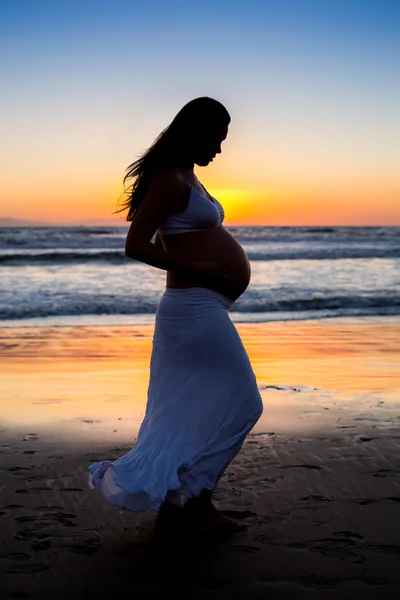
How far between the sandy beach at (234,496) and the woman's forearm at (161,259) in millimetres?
1097

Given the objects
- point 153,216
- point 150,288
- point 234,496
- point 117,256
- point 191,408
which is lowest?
point 117,256

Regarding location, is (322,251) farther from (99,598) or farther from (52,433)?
(99,598)

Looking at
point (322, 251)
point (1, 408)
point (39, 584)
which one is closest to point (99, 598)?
point (39, 584)

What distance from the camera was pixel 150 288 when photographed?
1733 centimetres

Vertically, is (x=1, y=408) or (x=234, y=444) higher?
(x=234, y=444)

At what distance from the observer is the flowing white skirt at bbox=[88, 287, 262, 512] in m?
3.18

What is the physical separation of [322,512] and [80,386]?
11.2 feet

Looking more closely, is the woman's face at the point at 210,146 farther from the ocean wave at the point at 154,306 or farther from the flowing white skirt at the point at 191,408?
the ocean wave at the point at 154,306

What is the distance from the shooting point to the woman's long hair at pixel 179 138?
3.19 metres

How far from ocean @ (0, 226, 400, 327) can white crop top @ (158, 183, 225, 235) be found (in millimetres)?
8579

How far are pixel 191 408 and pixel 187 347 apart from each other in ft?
0.80

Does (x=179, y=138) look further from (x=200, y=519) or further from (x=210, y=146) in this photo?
(x=200, y=519)

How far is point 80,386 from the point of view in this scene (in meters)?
6.64

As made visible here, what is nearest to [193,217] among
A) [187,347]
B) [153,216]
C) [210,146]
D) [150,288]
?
[153,216]
